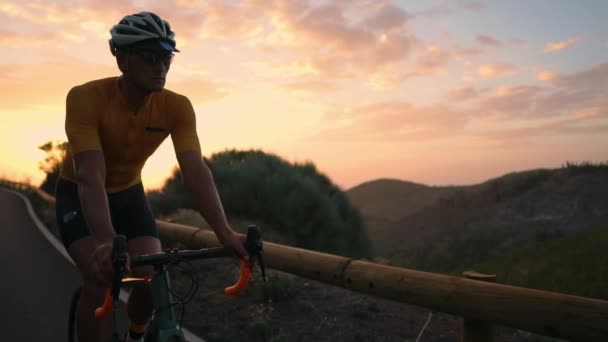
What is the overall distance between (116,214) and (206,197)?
966mm

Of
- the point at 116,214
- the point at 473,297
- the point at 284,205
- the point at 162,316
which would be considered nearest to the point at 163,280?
the point at 162,316

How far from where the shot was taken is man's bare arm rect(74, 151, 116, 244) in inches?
125

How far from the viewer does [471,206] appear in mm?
28609

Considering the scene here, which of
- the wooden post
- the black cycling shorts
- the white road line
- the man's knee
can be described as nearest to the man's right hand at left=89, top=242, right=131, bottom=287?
the man's knee

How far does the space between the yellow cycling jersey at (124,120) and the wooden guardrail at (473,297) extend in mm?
1812

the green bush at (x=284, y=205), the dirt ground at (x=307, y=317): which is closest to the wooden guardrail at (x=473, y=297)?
the dirt ground at (x=307, y=317)

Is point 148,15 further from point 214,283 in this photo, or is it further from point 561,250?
point 561,250

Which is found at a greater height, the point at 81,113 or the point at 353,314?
the point at 81,113

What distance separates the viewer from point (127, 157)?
4098 millimetres

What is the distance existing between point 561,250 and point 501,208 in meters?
11.5

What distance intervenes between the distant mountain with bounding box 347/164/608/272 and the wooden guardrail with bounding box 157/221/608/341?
11063 mm

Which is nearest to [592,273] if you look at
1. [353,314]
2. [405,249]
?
[353,314]

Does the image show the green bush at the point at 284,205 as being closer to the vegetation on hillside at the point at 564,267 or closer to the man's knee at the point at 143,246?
the vegetation on hillside at the point at 564,267

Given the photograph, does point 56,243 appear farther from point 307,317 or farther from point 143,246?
point 143,246
